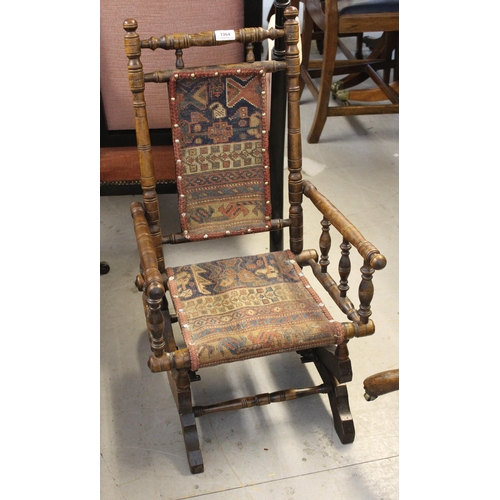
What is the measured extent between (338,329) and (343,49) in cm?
342

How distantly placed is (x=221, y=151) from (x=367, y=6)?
193 cm

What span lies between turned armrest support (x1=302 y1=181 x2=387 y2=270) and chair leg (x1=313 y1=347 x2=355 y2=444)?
1.27ft

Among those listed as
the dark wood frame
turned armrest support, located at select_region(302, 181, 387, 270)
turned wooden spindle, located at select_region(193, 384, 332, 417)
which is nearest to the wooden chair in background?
the dark wood frame

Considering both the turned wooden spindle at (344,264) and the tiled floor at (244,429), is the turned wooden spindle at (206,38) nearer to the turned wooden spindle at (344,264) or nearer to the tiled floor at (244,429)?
the turned wooden spindle at (344,264)

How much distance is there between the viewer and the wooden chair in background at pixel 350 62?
3.65 metres

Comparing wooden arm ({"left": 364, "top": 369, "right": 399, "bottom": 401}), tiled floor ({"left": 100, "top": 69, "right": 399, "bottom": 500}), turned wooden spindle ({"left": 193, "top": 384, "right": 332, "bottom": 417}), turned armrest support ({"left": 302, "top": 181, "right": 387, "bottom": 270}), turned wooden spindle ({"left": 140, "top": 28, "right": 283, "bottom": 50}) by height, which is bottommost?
tiled floor ({"left": 100, "top": 69, "right": 399, "bottom": 500})

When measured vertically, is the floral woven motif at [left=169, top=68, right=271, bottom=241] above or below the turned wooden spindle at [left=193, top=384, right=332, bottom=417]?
above

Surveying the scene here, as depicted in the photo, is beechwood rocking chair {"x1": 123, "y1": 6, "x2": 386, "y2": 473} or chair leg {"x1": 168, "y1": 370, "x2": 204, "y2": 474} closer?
beechwood rocking chair {"x1": 123, "y1": 6, "x2": 386, "y2": 473}

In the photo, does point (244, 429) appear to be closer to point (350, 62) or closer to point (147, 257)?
point (147, 257)

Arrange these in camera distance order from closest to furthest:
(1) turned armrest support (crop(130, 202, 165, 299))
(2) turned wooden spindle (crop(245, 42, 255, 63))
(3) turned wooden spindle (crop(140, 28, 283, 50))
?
(1) turned armrest support (crop(130, 202, 165, 299)) → (3) turned wooden spindle (crop(140, 28, 283, 50)) → (2) turned wooden spindle (crop(245, 42, 255, 63))

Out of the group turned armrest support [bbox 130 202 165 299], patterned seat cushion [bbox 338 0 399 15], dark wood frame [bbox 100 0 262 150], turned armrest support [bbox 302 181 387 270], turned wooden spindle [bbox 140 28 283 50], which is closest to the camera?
turned armrest support [bbox 130 202 165 299]

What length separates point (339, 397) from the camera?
2.15m

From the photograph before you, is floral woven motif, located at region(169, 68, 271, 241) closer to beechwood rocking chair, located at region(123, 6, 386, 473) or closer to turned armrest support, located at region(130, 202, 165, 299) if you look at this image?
beechwood rocking chair, located at region(123, 6, 386, 473)

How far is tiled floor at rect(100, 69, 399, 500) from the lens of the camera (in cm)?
200
